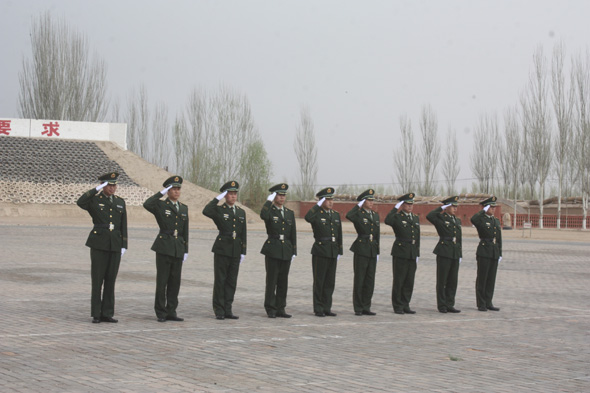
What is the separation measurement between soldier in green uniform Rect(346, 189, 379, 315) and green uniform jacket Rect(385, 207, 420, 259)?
282 mm

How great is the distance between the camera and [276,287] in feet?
33.2

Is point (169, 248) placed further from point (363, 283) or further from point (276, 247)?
point (363, 283)

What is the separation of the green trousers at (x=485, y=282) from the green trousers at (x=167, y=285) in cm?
465

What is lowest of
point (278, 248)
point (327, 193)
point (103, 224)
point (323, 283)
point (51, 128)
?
point (323, 283)

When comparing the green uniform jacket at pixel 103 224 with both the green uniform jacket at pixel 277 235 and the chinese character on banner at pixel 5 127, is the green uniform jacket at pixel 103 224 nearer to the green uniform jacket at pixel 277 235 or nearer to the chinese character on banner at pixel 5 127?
the green uniform jacket at pixel 277 235

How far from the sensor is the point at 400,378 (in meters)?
6.28

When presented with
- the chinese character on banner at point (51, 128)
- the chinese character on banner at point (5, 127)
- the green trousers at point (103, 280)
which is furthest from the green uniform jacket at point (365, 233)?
the chinese character on banner at point (5, 127)

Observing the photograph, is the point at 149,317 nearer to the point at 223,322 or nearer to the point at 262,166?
the point at 223,322

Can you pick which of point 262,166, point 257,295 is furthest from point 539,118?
point 257,295

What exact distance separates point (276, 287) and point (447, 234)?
2.97 m

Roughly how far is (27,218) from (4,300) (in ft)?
119

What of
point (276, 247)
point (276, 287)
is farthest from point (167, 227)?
point (276, 287)

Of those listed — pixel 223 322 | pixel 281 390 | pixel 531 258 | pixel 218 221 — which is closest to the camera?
pixel 281 390

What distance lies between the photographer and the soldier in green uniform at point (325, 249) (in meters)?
10.2
